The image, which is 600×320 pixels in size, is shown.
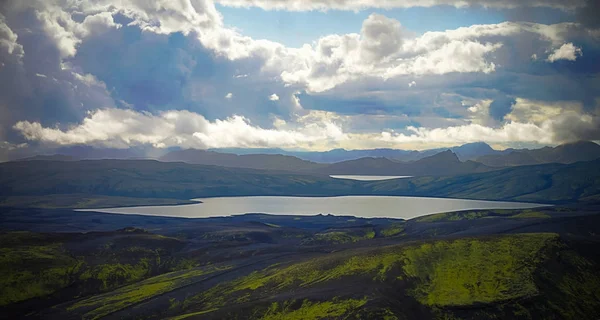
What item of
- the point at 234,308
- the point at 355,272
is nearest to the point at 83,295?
the point at 234,308

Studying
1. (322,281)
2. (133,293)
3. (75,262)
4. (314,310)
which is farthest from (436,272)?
(75,262)

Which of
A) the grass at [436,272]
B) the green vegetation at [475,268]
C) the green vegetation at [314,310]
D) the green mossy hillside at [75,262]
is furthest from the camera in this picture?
the green mossy hillside at [75,262]

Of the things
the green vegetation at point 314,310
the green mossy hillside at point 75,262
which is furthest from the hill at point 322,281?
the green mossy hillside at point 75,262

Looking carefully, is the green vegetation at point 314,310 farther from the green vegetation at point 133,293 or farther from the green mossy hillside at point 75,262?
the green mossy hillside at point 75,262

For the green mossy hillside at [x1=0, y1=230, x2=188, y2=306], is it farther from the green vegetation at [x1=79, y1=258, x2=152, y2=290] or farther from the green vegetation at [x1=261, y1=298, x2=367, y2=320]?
the green vegetation at [x1=261, y1=298, x2=367, y2=320]

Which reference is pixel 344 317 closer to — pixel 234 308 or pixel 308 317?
pixel 308 317

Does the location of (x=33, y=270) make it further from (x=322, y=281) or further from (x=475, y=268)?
(x=475, y=268)
